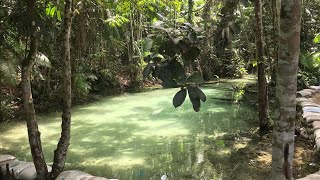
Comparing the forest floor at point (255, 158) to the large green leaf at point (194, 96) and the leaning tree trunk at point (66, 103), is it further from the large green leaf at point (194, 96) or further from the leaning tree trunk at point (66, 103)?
the large green leaf at point (194, 96)

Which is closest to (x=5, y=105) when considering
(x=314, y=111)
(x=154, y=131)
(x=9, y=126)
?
(x=9, y=126)

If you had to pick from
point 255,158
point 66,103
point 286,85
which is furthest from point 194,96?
point 255,158

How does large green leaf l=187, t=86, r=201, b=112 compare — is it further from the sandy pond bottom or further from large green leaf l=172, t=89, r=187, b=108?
the sandy pond bottom

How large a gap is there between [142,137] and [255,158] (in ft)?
6.32

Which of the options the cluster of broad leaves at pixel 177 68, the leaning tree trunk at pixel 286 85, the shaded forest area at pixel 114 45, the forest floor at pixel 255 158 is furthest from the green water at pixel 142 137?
the cluster of broad leaves at pixel 177 68

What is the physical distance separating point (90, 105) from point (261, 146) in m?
4.96

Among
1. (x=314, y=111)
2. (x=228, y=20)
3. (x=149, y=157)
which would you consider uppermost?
(x=228, y=20)

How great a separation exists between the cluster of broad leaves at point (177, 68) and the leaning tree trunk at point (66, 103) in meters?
1.84

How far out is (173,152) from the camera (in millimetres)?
4863

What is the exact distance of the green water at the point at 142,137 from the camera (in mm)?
4297

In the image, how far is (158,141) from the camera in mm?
5434

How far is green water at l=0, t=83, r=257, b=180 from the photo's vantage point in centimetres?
430

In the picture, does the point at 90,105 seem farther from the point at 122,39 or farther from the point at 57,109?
the point at 122,39

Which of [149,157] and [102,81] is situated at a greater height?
[102,81]
